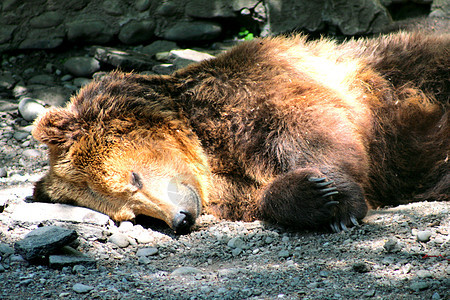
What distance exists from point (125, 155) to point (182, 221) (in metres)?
0.71

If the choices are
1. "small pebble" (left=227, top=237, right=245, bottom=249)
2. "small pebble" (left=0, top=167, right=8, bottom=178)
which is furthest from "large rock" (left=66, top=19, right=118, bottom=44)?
"small pebble" (left=227, top=237, right=245, bottom=249)

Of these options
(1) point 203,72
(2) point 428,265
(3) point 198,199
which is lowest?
(3) point 198,199

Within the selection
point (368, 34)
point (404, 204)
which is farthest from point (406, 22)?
point (404, 204)

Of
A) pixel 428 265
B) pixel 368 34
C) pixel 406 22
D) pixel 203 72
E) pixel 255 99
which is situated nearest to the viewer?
pixel 428 265

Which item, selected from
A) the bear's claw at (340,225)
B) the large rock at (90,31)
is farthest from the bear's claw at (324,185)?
the large rock at (90,31)

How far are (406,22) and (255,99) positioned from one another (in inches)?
130

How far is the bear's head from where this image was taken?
3.84 metres

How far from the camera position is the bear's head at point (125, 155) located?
3.84 meters

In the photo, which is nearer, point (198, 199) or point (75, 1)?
point (198, 199)

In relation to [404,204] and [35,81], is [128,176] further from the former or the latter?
[35,81]

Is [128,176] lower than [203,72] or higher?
lower

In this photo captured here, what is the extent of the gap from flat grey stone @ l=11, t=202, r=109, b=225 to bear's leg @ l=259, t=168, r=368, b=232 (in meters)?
1.46

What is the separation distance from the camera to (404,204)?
4.21m

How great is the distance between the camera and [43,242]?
125 inches
